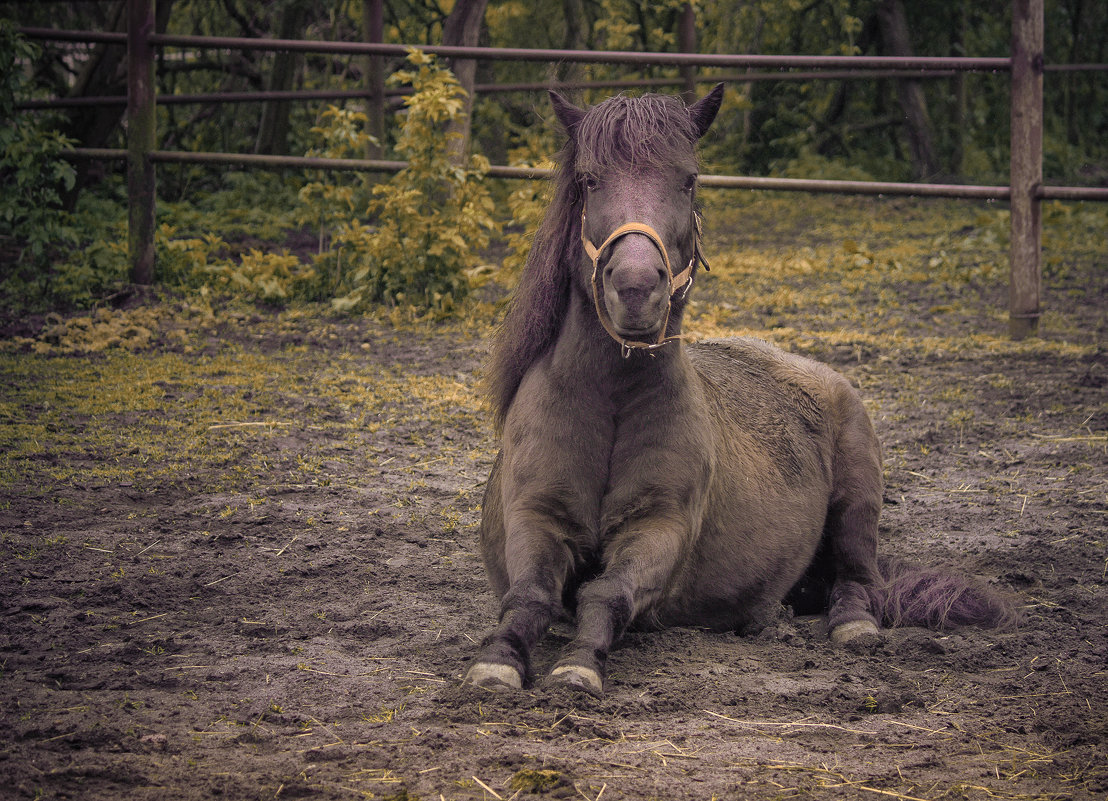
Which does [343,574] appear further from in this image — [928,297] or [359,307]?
[928,297]

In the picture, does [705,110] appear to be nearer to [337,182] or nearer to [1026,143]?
[1026,143]

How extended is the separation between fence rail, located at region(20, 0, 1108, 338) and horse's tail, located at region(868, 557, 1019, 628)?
391 centimetres

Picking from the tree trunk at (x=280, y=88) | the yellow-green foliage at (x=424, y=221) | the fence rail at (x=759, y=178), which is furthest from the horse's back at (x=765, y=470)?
the tree trunk at (x=280, y=88)

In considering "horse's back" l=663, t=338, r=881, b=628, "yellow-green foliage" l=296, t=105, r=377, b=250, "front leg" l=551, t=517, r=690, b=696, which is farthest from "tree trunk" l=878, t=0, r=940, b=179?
"front leg" l=551, t=517, r=690, b=696

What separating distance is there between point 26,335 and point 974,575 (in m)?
6.18

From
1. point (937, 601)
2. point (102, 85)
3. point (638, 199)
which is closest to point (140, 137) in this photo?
point (102, 85)

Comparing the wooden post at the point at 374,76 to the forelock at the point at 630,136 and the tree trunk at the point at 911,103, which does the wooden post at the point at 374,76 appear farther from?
the tree trunk at the point at 911,103

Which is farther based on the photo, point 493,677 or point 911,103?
point 911,103

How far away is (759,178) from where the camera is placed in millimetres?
7852

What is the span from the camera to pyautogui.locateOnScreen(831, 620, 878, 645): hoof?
3541 mm

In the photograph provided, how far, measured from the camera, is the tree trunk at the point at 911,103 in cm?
1350

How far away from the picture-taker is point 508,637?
2803mm

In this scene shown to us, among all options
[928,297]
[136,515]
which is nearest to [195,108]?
[928,297]

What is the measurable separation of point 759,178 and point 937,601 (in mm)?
4825
